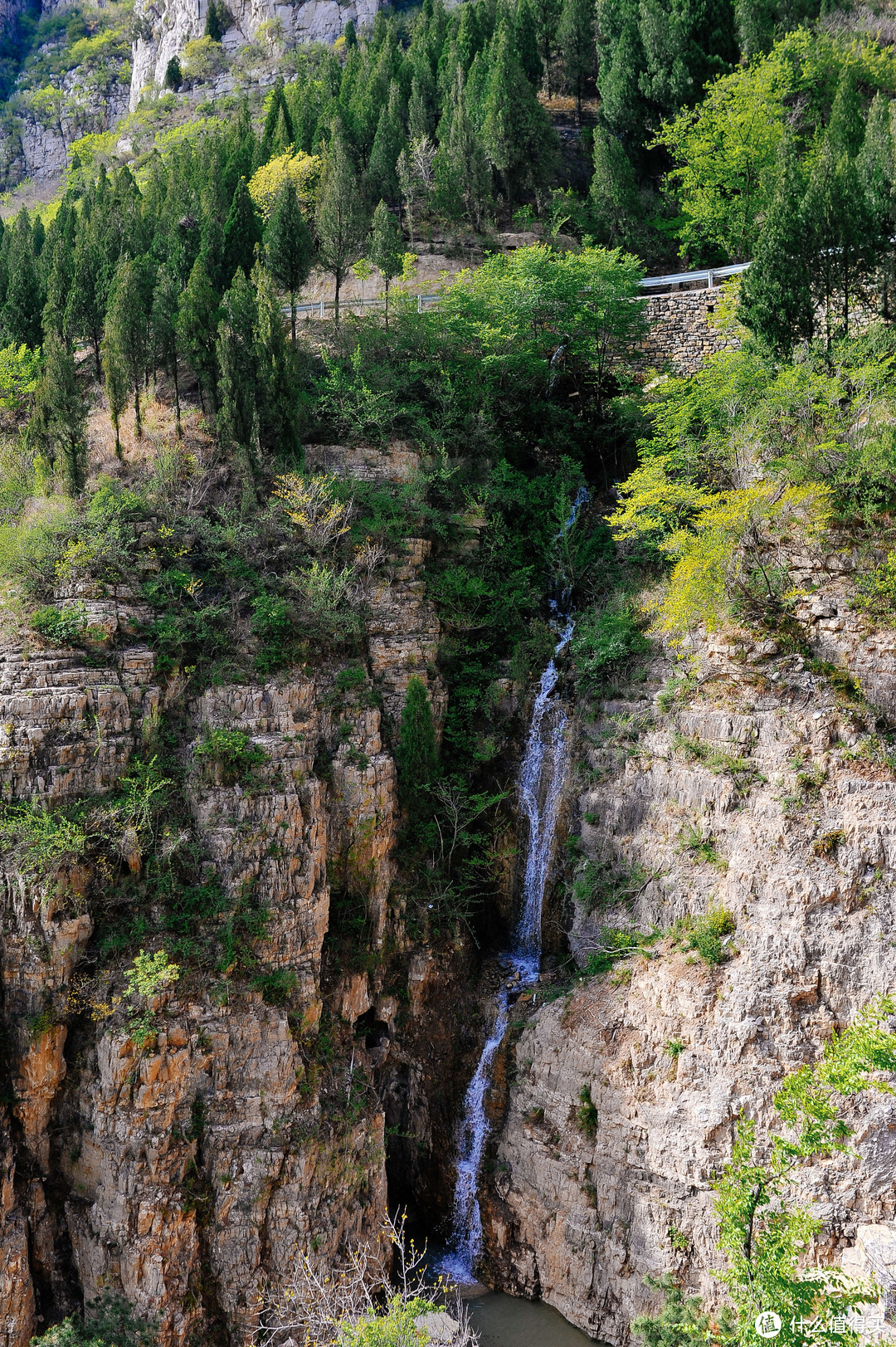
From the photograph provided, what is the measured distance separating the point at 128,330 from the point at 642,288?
689 inches

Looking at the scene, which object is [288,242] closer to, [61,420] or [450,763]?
[61,420]

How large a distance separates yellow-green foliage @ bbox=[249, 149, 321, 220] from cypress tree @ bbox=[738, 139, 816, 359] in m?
19.4

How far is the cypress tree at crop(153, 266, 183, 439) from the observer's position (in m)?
24.7

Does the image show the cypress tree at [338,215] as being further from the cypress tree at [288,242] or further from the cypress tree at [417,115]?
the cypress tree at [417,115]

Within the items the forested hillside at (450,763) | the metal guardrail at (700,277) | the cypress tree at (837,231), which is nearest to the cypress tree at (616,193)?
the forested hillside at (450,763)

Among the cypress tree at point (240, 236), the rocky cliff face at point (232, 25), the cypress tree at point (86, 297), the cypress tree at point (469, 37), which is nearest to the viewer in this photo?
the cypress tree at point (86, 297)

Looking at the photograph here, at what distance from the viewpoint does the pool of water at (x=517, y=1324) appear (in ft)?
55.9

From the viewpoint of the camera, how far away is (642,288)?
2931 cm

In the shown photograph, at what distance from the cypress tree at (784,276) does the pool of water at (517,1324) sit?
76.6 ft

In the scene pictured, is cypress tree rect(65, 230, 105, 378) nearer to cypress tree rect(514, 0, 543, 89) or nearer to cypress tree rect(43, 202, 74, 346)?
cypress tree rect(43, 202, 74, 346)

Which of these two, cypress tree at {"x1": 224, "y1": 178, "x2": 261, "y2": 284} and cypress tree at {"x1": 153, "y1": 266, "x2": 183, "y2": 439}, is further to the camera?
cypress tree at {"x1": 224, "y1": 178, "x2": 261, "y2": 284}

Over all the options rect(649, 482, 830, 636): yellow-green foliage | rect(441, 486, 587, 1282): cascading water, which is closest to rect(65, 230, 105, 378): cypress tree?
rect(441, 486, 587, 1282): cascading water

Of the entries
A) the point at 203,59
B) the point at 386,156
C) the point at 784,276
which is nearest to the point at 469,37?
the point at 386,156

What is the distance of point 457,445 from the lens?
25438mm
